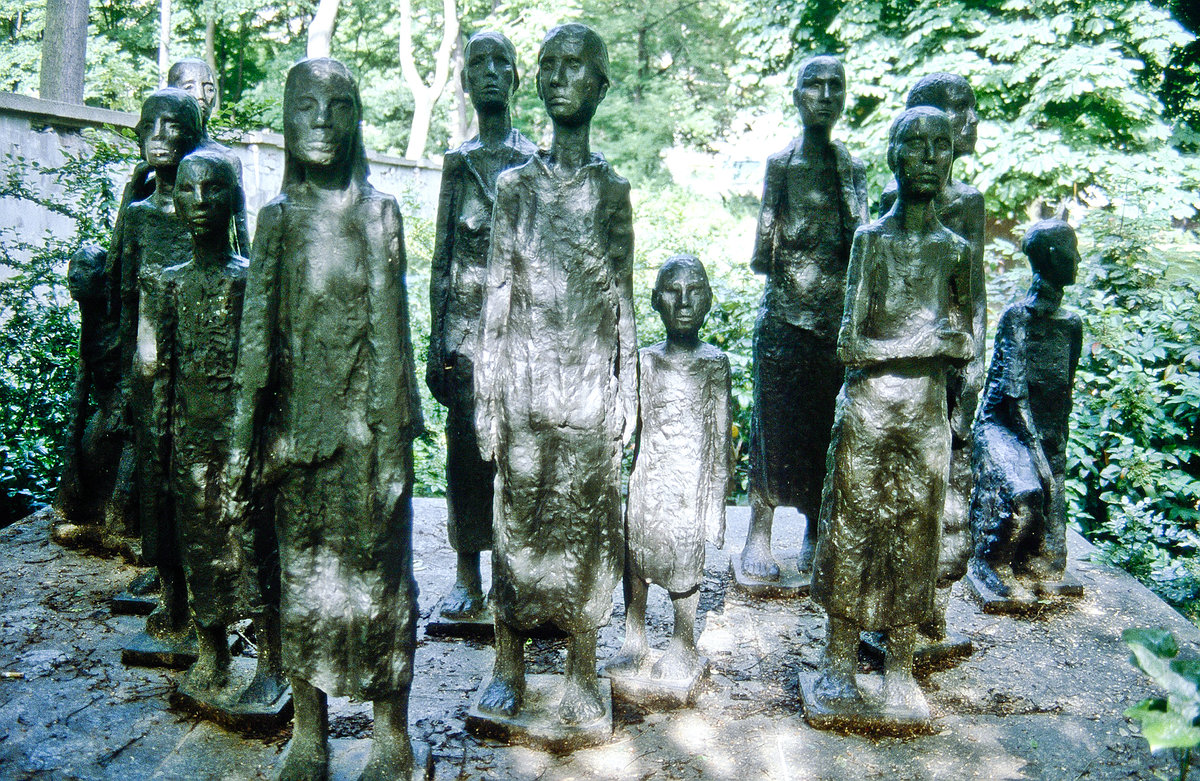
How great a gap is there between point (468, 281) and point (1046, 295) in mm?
3354

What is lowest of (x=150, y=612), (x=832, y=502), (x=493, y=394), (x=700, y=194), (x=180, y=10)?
(x=150, y=612)

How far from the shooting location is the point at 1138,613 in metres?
5.00

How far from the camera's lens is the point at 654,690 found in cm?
394

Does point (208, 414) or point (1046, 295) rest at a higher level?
point (1046, 295)

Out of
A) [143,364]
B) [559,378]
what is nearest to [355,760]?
[559,378]

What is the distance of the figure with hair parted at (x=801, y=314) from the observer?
504 cm

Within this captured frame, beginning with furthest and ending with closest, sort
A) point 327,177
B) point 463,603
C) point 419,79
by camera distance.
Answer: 1. point 419,79
2. point 463,603
3. point 327,177

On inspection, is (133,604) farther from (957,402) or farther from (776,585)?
(957,402)

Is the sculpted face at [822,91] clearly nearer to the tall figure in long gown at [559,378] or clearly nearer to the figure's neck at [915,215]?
the figure's neck at [915,215]

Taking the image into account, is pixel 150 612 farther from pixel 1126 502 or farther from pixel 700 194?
pixel 700 194

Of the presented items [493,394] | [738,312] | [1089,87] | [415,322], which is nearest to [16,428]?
[415,322]

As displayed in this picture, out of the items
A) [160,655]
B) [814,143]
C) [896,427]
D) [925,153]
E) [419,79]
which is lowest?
[160,655]

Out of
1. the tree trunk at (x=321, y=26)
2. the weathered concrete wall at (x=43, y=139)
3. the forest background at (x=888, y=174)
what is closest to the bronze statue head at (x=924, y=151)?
the forest background at (x=888, y=174)

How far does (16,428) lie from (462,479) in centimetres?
434
